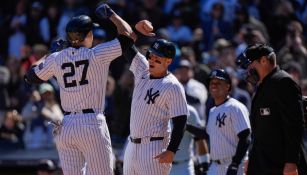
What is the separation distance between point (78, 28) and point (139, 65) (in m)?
0.76

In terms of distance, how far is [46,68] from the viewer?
7.66 metres

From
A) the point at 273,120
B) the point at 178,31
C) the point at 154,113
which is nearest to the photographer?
the point at 273,120

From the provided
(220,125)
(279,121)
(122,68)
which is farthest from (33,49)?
(279,121)

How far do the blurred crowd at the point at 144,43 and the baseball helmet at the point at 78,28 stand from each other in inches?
143

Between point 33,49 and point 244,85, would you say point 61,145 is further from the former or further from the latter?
point 33,49

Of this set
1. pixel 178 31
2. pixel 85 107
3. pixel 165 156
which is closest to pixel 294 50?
pixel 178 31

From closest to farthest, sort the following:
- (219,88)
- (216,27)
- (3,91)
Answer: (219,88), (3,91), (216,27)

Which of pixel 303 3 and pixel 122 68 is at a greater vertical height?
pixel 303 3

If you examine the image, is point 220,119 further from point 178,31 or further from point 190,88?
point 178,31

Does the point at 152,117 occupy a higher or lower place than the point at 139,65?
lower

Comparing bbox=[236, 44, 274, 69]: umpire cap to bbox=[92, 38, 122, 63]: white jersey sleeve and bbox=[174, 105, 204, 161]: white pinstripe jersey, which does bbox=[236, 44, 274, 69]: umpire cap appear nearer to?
bbox=[92, 38, 122, 63]: white jersey sleeve

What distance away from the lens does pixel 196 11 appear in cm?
1484

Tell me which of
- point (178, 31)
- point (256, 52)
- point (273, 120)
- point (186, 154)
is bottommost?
point (186, 154)

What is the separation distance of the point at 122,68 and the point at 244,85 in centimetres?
290
